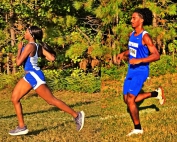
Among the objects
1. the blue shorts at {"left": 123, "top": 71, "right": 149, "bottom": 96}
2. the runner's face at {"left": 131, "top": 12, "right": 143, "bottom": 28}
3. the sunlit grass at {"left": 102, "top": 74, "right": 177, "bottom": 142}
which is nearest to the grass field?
the sunlit grass at {"left": 102, "top": 74, "right": 177, "bottom": 142}

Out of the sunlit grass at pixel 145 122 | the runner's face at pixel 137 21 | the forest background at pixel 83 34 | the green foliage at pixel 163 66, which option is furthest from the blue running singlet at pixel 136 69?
the green foliage at pixel 163 66

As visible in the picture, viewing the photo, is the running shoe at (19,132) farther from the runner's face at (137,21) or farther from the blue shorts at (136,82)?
the runner's face at (137,21)

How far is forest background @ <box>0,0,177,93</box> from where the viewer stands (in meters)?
17.2

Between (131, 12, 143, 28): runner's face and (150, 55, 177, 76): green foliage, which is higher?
(131, 12, 143, 28): runner's face

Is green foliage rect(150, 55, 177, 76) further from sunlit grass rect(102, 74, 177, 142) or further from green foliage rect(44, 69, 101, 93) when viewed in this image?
sunlit grass rect(102, 74, 177, 142)

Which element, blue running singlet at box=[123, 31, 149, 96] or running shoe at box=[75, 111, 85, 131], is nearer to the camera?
blue running singlet at box=[123, 31, 149, 96]

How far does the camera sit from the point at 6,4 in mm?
18156

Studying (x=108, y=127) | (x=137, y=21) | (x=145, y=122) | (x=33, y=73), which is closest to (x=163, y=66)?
(x=145, y=122)

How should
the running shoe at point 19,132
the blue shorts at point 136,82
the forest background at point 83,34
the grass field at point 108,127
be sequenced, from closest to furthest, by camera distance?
the grass field at point 108,127 → the blue shorts at point 136,82 → the running shoe at point 19,132 → the forest background at point 83,34

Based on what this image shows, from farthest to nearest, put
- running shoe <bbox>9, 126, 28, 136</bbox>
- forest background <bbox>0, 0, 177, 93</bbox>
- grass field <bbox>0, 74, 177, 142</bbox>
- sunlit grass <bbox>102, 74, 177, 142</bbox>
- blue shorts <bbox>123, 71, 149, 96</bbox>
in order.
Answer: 1. forest background <bbox>0, 0, 177, 93</bbox>
2. running shoe <bbox>9, 126, 28, 136</bbox>
3. blue shorts <bbox>123, 71, 149, 96</bbox>
4. grass field <bbox>0, 74, 177, 142</bbox>
5. sunlit grass <bbox>102, 74, 177, 142</bbox>

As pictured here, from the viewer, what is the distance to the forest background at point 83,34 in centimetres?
1720

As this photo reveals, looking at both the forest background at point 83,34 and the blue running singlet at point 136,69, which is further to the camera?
the forest background at point 83,34

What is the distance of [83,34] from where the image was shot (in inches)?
736

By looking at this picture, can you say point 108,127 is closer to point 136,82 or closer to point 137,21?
point 136,82
